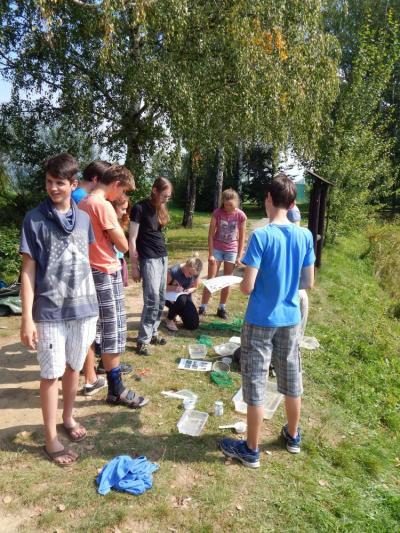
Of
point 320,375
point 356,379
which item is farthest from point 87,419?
Answer: point 356,379

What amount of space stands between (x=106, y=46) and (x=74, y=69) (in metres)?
3.29

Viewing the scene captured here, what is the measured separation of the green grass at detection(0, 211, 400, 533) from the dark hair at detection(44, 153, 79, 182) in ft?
6.13

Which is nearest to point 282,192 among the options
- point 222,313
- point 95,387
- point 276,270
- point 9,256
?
point 276,270

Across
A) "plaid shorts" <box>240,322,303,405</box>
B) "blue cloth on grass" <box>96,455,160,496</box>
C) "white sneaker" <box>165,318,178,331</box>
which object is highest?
"plaid shorts" <box>240,322,303,405</box>

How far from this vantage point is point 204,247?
12.1 meters

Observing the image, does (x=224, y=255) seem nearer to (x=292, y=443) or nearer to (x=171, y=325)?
(x=171, y=325)

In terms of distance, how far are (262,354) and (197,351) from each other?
2.02 m

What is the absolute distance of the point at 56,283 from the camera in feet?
8.13

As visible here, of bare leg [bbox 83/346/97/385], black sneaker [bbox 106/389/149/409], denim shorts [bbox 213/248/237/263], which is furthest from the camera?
denim shorts [bbox 213/248/237/263]

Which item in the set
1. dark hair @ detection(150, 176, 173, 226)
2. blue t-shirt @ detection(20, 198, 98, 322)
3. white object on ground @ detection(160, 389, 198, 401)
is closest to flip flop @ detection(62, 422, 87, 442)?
white object on ground @ detection(160, 389, 198, 401)

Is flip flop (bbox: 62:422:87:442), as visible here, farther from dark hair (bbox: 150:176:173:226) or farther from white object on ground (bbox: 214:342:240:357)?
dark hair (bbox: 150:176:173:226)

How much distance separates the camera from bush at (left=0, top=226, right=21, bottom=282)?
25.7ft

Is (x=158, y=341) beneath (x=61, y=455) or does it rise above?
above

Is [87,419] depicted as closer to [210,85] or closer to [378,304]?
[378,304]
